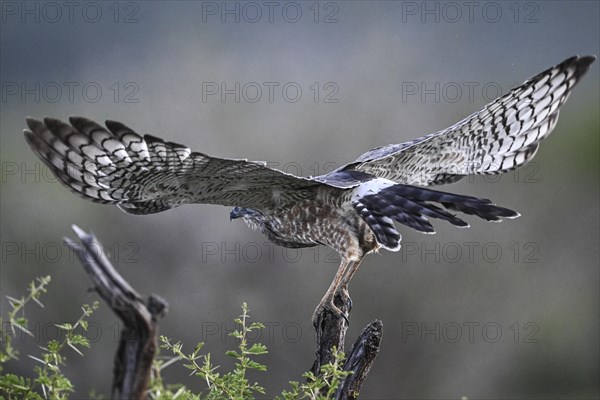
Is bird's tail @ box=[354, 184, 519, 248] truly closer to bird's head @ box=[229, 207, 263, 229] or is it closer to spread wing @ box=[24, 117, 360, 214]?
spread wing @ box=[24, 117, 360, 214]

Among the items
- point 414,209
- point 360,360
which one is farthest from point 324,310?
point 414,209

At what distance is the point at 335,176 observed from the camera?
216cm

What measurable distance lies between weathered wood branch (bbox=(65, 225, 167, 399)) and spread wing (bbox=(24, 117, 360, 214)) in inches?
17.7

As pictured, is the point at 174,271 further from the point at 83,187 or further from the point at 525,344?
the point at 83,187

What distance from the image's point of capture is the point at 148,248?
165 inches

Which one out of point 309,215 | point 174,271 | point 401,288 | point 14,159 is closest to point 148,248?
point 174,271

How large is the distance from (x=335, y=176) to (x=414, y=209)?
33cm

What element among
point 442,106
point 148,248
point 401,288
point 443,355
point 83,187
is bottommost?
point 443,355

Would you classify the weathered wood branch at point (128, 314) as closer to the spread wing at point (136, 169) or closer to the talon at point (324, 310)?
the spread wing at point (136, 169)

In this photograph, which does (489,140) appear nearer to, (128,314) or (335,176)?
(335,176)

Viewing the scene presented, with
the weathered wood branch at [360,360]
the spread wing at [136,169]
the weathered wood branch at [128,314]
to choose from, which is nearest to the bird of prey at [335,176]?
the spread wing at [136,169]

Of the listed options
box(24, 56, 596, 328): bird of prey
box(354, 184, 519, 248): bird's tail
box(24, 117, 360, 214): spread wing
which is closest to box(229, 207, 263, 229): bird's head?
box(24, 56, 596, 328): bird of prey

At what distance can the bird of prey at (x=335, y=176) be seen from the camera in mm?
1671

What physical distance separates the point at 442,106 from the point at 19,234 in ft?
8.33
